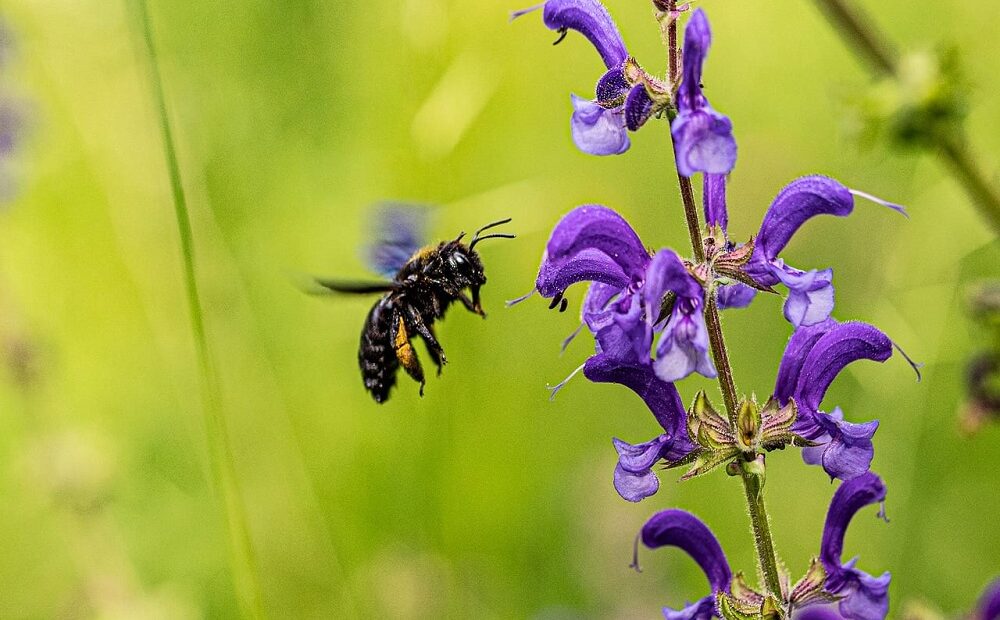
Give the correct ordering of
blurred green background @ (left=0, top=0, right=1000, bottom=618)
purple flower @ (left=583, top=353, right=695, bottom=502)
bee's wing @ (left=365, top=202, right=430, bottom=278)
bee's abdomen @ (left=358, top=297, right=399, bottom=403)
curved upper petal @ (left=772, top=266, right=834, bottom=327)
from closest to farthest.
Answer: curved upper petal @ (left=772, top=266, right=834, bottom=327) < purple flower @ (left=583, top=353, right=695, bottom=502) < bee's abdomen @ (left=358, top=297, right=399, bottom=403) < bee's wing @ (left=365, top=202, right=430, bottom=278) < blurred green background @ (left=0, top=0, right=1000, bottom=618)

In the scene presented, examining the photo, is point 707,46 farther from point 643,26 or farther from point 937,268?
A: point 643,26

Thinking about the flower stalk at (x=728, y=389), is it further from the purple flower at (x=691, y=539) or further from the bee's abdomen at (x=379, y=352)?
the bee's abdomen at (x=379, y=352)

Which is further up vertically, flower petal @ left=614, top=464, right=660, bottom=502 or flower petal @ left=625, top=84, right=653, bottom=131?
flower petal @ left=625, top=84, right=653, bottom=131

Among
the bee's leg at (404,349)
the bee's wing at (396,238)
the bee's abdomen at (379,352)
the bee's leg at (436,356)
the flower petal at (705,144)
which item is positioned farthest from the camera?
the bee's wing at (396,238)

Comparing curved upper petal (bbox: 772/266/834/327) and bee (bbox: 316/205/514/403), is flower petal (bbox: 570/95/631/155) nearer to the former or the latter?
curved upper petal (bbox: 772/266/834/327)

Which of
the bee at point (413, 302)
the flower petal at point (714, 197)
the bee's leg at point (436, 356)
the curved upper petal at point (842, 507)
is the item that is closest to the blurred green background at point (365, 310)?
the bee at point (413, 302)

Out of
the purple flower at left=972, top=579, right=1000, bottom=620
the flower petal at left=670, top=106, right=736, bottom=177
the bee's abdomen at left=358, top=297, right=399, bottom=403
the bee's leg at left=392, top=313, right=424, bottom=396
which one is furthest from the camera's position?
the bee's abdomen at left=358, top=297, right=399, bottom=403

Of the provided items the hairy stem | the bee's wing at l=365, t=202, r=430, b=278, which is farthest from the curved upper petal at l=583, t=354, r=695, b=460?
the bee's wing at l=365, t=202, r=430, b=278
